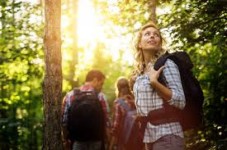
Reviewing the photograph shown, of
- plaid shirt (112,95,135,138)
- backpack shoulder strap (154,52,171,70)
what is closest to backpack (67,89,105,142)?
plaid shirt (112,95,135,138)

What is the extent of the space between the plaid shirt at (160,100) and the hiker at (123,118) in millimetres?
3577

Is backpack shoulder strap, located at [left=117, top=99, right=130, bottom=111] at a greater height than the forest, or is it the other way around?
the forest

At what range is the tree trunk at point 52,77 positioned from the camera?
6.75m

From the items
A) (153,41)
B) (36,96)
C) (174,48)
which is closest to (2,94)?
(36,96)

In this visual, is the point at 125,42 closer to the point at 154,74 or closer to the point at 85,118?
the point at 85,118

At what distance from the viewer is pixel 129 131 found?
7902mm

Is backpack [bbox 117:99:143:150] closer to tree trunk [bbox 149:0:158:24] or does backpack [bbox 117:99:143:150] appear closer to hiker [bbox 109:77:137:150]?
hiker [bbox 109:77:137:150]

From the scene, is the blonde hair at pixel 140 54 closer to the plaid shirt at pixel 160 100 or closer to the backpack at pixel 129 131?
the plaid shirt at pixel 160 100

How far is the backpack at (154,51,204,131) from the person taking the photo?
4.16m

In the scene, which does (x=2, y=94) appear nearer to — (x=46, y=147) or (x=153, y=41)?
(x=46, y=147)

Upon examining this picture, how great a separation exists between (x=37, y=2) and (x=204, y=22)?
5.65 metres

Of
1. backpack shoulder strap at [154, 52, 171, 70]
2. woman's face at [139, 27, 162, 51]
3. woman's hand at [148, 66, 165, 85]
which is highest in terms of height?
woman's face at [139, 27, 162, 51]

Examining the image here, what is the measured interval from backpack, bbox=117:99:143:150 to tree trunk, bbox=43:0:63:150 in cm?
140

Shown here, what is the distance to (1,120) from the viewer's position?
1452 centimetres
